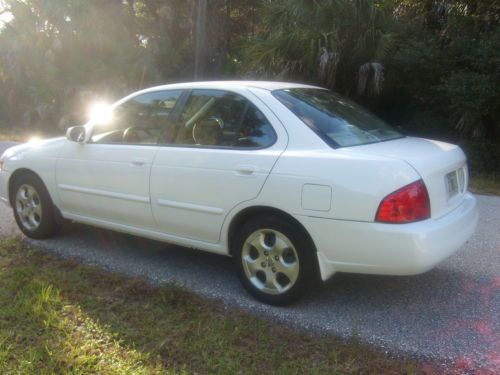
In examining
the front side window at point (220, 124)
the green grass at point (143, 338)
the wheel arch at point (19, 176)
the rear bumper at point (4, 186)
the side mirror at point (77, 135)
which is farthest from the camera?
the rear bumper at point (4, 186)

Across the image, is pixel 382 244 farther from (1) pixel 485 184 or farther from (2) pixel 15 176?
(1) pixel 485 184

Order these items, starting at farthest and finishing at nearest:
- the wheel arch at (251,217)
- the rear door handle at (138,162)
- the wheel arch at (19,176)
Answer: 1. the wheel arch at (19,176)
2. the rear door handle at (138,162)
3. the wheel arch at (251,217)

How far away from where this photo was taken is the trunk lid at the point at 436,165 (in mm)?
3553

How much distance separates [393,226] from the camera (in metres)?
3.39

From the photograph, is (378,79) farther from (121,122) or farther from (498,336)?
(498,336)

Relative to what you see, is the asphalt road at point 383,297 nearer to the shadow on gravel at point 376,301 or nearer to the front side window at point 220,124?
the shadow on gravel at point 376,301

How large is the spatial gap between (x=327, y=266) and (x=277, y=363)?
0.80 m

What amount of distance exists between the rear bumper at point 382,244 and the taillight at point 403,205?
46mm

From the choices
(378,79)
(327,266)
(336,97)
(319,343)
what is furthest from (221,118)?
(378,79)

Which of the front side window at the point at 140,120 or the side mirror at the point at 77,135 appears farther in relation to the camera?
the side mirror at the point at 77,135

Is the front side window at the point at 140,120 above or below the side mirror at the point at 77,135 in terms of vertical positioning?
above

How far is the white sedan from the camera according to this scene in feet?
11.3

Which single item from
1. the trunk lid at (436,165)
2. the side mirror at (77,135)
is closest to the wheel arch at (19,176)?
the side mirror at (77,135)

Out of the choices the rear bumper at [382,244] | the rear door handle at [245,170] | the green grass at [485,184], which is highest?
the rear door handle at [245,170]
